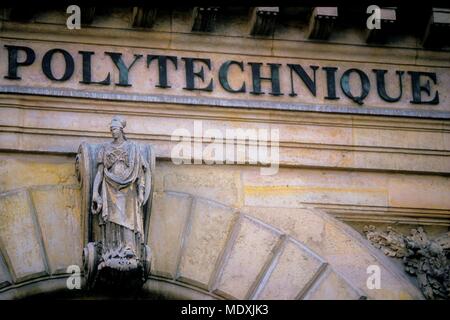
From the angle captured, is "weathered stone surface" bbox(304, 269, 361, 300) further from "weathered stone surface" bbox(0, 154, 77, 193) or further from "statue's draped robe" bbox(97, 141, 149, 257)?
"weathered stone surface" bbox(0, 154, 77, 193)

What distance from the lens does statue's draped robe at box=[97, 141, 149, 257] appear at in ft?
59.6

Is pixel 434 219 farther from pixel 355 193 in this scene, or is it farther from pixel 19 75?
pixel 19 75

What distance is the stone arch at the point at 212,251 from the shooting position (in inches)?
726

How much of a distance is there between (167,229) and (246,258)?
3.12ft

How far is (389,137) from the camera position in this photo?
19.8 meters

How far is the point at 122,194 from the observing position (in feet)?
60.1

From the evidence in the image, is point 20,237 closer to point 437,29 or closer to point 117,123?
point 117,123

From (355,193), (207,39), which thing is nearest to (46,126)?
(207,39)

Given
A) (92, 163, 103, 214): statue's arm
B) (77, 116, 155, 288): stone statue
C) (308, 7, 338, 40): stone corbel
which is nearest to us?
(77, 116, 155, 288): stone statue

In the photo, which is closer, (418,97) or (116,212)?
(116,212)

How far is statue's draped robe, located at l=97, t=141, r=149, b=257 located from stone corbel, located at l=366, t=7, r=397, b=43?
342 cm

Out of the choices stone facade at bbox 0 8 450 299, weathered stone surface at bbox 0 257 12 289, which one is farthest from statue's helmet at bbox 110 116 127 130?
weathered stone surface at bbox 0 257 12 289

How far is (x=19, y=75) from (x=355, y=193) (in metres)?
4.13

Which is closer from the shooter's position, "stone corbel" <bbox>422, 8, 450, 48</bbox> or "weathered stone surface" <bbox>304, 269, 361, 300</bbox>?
"weathered stone surface" <bbox>304, 269, 361, 300</bbox>
